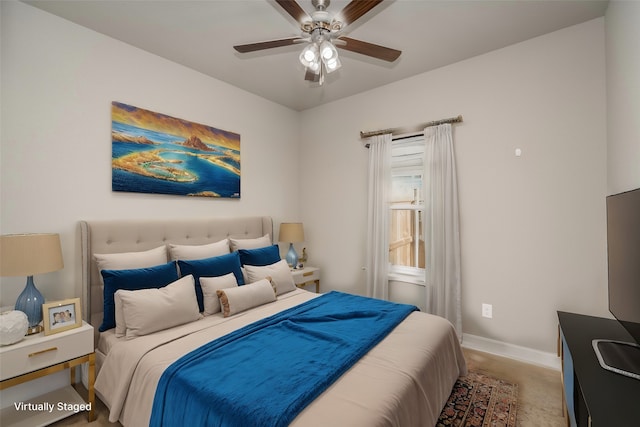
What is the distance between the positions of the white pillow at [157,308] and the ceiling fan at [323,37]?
1754mm

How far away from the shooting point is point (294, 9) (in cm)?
159

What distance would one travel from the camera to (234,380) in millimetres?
1385

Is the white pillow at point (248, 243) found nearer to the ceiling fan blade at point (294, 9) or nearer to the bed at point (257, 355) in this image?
the bed at point (257, 355)

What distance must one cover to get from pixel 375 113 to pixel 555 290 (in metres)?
2.49

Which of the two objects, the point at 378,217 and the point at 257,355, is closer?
the point at 257,355

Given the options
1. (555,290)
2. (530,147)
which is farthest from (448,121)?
(555,290)

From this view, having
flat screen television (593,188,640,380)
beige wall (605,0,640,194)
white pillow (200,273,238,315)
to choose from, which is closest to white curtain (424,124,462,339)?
beige wall (605,0,640,194)

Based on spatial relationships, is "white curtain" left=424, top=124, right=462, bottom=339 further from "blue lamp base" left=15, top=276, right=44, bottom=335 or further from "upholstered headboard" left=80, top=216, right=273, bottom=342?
"blue lamp base" left=15, top=276, right=44, bottom=335

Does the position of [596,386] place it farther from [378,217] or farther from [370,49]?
[378,217]

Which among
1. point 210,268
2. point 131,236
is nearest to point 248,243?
point 210,268

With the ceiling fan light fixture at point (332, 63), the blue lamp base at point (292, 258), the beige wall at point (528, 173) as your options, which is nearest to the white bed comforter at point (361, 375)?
the beige wall at point (528, 173)

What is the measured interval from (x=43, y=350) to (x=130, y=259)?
72cm

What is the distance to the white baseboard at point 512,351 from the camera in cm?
248

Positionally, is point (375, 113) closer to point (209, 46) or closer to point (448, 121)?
point (448, 121)
